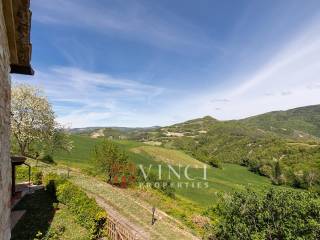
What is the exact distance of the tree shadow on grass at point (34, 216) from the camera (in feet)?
63.5

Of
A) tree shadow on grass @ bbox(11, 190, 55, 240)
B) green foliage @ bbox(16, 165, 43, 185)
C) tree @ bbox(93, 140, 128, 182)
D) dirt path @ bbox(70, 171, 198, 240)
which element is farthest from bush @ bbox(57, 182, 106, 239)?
tree @ bbox(93, 140, 128, 182)

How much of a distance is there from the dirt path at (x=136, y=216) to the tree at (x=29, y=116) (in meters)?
10.2

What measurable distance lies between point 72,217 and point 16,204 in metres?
5.11

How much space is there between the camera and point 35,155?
1903 inches

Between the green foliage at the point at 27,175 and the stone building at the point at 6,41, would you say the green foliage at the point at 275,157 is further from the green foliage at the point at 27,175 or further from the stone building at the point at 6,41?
the stone building at the point at 6,41

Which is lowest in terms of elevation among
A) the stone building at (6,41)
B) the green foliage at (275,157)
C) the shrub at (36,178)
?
the green foliage at (275,157)

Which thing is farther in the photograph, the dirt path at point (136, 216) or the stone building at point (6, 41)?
the dirt path at point (136, 216)

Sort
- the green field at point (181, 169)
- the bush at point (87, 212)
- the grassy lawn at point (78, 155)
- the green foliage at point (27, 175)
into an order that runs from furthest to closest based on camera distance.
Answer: the green field at point (181, 169) < the grassy lawn at point (78, 155) < the green foliage at point (27, 175) < the bush at point (87, 212)

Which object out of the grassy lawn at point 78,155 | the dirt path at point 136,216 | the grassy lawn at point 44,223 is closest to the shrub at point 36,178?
the grassy lawn at point 44,223

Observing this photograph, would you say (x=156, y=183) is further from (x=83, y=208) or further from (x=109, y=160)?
(x=83, y=208)

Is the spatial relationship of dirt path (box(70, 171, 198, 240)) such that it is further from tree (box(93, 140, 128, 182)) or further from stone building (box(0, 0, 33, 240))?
stone building (box(0, 0, 33, 240))

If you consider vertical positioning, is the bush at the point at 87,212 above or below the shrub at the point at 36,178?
below

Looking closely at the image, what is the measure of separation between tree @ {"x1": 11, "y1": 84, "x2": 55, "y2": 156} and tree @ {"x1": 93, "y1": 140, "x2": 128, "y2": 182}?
7789 millimetres

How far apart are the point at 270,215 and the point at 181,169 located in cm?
6807
